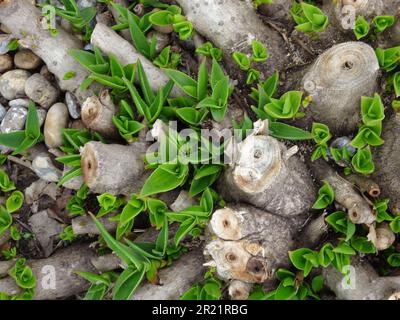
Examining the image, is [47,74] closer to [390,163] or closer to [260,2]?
[260,2]

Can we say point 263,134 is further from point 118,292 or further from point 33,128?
point 33,128

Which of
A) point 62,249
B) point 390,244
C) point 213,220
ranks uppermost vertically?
point 213,220

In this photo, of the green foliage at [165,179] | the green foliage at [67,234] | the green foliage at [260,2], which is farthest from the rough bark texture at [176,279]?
the green foliage at [260,2]

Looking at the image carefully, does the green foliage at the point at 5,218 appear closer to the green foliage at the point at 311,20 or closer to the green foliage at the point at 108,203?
the green foliage at the point at 108,203

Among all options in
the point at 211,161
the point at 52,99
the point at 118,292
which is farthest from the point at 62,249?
the point at 211,161

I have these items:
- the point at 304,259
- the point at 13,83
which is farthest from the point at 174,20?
the point at 304,259

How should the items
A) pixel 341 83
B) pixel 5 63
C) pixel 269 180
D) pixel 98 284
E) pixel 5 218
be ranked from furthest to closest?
pixel 5 63, pixel 5 218, pixel 98 284, pixel 341 83, pixel 269 180
